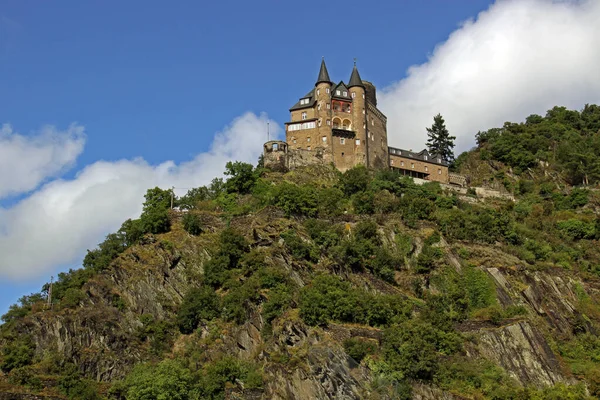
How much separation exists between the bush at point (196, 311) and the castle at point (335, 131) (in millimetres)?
27108

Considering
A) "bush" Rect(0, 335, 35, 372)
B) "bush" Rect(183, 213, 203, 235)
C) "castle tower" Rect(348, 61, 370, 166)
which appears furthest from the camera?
"castle tower" Rect(348, 61, 370, 166)

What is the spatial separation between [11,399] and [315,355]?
756 inches

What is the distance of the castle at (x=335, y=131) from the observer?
285ft

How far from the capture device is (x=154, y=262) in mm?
64688

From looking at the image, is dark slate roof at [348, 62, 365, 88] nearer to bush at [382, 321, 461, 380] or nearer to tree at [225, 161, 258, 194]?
tree at [225, 161, 258, 194]

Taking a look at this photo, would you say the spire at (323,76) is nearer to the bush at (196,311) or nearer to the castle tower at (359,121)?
the castle tower at (359,121)

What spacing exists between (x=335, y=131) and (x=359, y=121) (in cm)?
338

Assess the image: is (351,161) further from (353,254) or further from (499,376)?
(499,376)

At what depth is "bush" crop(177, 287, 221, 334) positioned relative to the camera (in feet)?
196

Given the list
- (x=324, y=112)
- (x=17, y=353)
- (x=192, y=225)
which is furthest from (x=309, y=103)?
(x=17, y=353)

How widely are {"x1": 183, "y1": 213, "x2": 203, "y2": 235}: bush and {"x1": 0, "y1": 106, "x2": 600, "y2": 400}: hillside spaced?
0.68ft

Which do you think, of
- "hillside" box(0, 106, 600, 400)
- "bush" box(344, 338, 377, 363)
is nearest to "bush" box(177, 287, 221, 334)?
"hillside" box(0, 106, 600, 400)

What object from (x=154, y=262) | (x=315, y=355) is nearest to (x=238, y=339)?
(x=315, y=355)

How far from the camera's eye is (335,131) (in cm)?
8950
